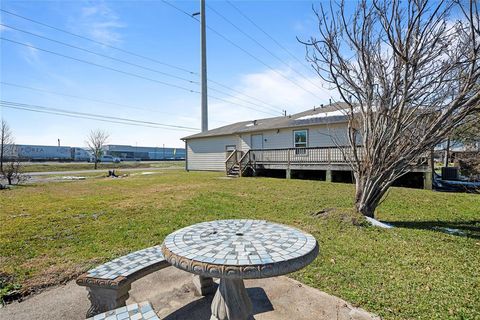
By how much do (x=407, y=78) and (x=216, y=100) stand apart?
2914 centimetres

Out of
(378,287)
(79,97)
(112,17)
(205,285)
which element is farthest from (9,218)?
(79,97)

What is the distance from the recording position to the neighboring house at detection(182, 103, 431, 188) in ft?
41.4

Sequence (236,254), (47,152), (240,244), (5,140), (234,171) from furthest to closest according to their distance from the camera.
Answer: (47,152) < (5,140) < (234,171) < (240,244) < (236,254)

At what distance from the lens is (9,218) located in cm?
599

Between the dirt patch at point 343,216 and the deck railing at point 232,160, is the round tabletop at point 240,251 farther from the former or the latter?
the deck railing at point 232,160

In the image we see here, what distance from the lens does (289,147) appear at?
52.3 feet

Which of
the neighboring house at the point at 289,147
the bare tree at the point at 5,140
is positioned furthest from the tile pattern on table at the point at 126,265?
the bare tree at the point at 5,140

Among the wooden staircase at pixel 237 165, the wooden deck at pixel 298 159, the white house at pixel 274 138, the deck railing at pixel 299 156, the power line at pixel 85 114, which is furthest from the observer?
the power line at pixel 85 114

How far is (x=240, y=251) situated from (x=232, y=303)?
0.58 metres

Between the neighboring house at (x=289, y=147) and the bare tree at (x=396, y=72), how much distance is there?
494 centimetres

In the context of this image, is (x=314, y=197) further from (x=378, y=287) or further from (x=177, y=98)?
(x=177, y=98)

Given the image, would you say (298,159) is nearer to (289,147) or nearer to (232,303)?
(289,147)

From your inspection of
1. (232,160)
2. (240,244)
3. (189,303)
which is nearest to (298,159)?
(232,160)

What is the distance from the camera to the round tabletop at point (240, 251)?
5.01 ft
